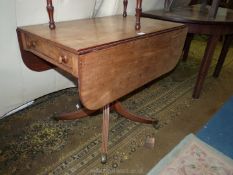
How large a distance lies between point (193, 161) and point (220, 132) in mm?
426

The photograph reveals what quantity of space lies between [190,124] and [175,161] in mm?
438

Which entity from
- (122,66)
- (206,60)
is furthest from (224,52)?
(122,66)

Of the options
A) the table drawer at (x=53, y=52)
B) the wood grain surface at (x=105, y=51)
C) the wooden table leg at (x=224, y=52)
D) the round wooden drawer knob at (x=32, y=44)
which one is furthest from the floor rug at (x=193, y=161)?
the wooden table leg at (x=224, y=52)

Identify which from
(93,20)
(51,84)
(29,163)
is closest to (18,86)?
(51,84)

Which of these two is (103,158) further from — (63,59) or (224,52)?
(224,52)

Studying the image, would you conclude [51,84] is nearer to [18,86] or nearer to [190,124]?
[18,86]

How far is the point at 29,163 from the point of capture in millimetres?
1254

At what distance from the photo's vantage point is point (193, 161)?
1.34 metres

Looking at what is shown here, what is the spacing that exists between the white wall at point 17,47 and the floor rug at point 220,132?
3.84ft

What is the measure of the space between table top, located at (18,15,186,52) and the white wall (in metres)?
0.06

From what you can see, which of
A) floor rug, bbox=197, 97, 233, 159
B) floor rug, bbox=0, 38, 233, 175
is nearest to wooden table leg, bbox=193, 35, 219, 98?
floor rug, bbox=0, 38, 233, 175

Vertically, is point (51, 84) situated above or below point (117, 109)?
above

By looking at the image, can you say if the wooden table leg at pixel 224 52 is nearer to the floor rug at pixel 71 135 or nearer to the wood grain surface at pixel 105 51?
the floor rug at pixel 71 135

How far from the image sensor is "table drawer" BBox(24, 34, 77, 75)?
38.0 inches
